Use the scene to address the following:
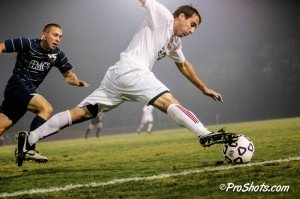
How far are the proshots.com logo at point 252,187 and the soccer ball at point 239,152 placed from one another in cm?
121

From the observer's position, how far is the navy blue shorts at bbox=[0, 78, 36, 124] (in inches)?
210

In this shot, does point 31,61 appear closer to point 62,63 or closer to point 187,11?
point 62,63

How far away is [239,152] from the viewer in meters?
4.08

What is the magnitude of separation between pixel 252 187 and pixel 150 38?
88.9 inches

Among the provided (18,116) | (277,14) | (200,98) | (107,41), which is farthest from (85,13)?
(18,116)

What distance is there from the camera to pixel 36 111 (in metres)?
5.44

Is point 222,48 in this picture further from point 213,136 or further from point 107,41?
point 213,136

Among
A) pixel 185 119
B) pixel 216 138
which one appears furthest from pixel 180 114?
pixel 216 138

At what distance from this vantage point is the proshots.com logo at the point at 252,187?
2627 mm

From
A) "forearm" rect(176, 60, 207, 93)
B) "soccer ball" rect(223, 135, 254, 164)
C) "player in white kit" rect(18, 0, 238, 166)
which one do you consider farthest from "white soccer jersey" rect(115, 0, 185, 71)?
"soccer ball" rect(223, 135, 254, 164)

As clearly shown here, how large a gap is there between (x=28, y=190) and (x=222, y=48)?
64658 mm

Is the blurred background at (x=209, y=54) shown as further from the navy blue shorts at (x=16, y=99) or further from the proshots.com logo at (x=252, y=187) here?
the proshots.com logo at (x=252, y=187)

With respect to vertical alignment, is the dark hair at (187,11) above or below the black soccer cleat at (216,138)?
above

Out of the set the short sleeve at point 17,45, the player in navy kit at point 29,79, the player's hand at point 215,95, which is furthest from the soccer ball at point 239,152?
the short sleeve at point 17,45
